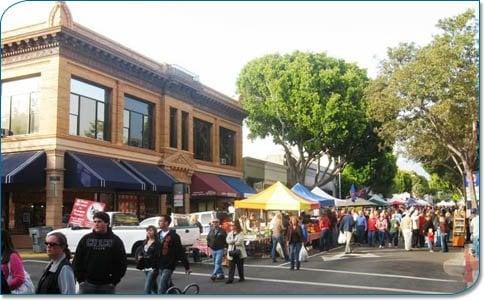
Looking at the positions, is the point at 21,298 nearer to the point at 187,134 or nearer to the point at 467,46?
the point at 467,46

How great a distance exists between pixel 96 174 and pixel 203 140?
4713 millimetres

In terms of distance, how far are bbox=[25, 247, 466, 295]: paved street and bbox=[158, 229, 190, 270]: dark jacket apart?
1203mm

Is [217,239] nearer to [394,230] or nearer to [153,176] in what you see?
[153,176]

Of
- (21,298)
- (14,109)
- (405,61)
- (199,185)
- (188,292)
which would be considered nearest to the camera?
(21,298)

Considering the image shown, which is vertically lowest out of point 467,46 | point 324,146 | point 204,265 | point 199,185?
point 204,265

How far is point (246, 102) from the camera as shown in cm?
1333

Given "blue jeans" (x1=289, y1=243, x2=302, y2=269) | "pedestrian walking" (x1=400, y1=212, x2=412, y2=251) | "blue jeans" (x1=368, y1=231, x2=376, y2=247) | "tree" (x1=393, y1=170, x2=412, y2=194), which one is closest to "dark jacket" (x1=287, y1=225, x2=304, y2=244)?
"blue jeans" (x1=289, y1=243, x2=302, y2=269)

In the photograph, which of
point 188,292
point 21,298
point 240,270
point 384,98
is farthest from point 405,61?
point 21,298

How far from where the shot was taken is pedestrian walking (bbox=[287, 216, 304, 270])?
13680 millimetres

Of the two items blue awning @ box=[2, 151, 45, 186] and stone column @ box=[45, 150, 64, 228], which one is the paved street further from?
stone column @ box=[45, 150, 64, 228]

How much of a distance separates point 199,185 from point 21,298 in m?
11.6

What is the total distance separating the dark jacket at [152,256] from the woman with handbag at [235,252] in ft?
8.80

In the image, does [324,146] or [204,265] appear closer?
[204,265]

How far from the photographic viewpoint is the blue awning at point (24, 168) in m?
15.2
